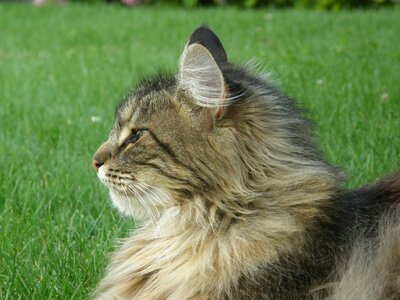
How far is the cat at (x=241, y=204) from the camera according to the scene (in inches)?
94.3

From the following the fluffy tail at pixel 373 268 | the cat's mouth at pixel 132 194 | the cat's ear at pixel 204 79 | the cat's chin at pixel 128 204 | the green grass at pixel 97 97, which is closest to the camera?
the fluffy tail at pixel 373 268

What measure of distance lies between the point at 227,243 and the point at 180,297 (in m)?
0.24

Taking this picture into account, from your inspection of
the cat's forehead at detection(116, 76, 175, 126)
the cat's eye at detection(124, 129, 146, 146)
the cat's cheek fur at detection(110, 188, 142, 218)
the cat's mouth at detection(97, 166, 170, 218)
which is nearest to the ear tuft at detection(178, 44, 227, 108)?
the cat's forehead at detection(116, 76, 175, 126)

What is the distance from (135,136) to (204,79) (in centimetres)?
37

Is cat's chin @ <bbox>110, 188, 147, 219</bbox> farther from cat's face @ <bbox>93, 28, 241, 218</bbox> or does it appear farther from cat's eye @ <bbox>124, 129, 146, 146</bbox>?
cat's eye @ <bbox>124, 129, 146, 146</bbox>

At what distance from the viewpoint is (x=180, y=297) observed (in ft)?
8.11

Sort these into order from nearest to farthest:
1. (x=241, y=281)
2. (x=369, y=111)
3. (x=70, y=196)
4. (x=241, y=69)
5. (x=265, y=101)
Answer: (x=241, y=281), (x=265, y=101), (x=241, y=69), (x=70, y=196), (x=369, y=111)

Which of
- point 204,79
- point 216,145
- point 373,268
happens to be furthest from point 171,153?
point 373,268

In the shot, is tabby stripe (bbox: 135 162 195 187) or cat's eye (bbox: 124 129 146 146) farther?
cat's eye (bbox: 124 129 146 146)

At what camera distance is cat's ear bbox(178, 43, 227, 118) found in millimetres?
2459

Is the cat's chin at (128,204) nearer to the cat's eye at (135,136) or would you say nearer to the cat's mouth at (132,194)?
the cat's mouth at (132,194)

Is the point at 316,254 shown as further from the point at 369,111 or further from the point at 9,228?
the point at 369,111

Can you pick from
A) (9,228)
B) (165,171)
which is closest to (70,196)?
(9,228)

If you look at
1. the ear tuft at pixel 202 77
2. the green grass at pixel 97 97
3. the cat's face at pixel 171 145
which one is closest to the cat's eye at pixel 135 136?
the cat's face at pixel 171 145
